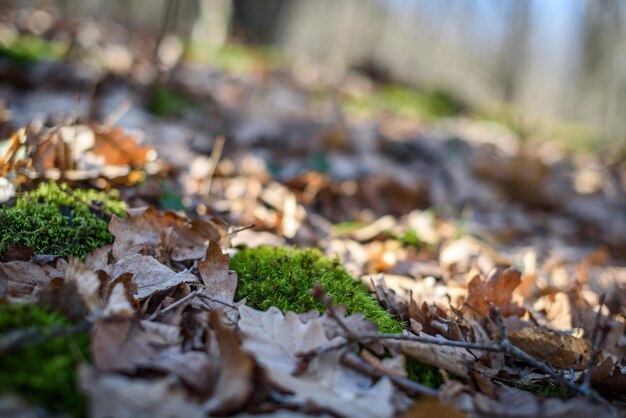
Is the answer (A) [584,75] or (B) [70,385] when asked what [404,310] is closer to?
(B) [70,385]

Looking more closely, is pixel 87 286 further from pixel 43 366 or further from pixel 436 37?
pixel 436 37

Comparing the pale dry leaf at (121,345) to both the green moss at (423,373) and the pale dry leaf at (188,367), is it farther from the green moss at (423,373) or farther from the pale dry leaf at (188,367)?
the green moss at (423,373)

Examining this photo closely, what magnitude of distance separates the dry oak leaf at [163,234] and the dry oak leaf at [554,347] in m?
1.27

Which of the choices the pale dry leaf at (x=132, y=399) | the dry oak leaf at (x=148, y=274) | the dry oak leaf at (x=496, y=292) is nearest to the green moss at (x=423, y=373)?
the dry oak leaf at (x=496, y=292)

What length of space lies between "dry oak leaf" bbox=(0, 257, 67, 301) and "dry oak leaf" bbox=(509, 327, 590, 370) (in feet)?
5.50

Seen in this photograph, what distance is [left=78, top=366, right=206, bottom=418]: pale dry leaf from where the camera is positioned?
1018 mm

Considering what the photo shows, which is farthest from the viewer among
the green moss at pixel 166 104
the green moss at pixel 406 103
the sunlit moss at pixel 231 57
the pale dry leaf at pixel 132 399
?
the green moss at pixel 406 103

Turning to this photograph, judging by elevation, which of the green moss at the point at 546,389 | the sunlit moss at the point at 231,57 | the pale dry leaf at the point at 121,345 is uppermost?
the sunlit moss at the point at 231,57

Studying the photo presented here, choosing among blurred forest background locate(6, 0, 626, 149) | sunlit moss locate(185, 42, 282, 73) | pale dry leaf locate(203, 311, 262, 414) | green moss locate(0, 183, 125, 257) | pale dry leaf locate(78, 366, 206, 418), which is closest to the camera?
pale dry leaf locate(78, 366, 206, 418)

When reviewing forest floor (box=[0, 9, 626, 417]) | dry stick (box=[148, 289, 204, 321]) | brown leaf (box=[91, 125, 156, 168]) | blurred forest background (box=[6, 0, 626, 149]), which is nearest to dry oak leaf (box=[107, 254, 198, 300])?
forest floor (box=[0, 9, 626, 417])

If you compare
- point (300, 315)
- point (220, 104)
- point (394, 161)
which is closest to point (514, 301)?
point (300, 315)

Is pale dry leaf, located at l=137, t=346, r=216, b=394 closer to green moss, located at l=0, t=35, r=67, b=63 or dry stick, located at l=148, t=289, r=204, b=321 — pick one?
dry stick, located at l=148, t=289, r=204, b=321

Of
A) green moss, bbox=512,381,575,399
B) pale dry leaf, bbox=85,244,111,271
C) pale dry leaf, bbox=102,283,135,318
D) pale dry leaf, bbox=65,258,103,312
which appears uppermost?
pale dry leaf, bbox=65,258,103,312

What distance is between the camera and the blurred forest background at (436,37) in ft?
35.3
